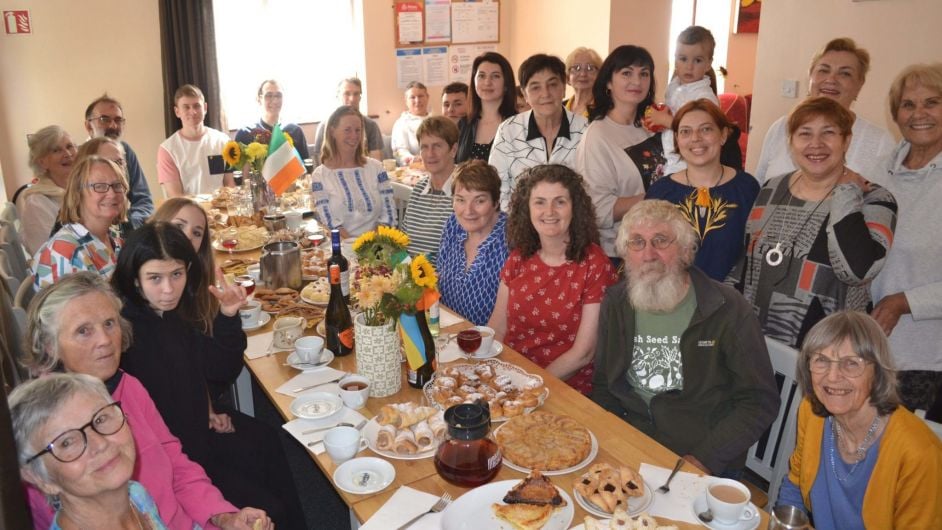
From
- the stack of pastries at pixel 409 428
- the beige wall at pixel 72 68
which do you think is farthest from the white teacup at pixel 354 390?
the beige wall at pixel 72 68

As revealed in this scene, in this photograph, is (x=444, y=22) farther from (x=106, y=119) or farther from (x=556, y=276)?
(x=556, y=276)

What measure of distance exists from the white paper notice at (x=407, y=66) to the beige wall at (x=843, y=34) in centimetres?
318

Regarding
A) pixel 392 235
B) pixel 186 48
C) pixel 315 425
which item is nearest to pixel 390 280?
pixel 392 235

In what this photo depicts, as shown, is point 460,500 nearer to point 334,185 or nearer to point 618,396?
point 618,396

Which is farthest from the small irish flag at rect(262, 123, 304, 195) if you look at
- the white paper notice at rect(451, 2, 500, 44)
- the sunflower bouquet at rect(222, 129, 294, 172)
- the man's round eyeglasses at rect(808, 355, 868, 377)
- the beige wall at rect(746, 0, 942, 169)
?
the white paper notice at rect(451, 2, 500, 44)

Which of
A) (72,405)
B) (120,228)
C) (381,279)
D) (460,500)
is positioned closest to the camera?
(72,405)

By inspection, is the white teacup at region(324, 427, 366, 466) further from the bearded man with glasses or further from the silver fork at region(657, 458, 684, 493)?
the bearded man with glasses

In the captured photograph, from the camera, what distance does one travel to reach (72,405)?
131cm

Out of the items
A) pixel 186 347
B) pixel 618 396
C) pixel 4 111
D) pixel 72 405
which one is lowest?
pixel 618 396

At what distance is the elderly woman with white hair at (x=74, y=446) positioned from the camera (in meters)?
1.28

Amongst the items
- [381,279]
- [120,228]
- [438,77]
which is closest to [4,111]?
[120,228]

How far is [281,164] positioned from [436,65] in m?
3.52

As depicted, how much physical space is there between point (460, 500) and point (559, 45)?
584cm

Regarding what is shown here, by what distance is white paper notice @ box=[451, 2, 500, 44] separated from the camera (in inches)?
273
